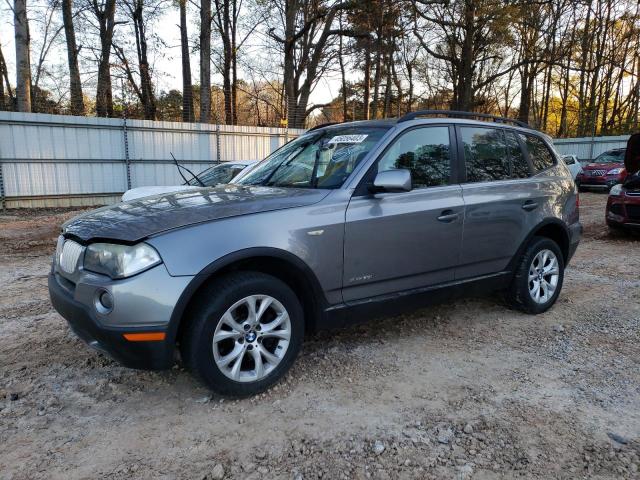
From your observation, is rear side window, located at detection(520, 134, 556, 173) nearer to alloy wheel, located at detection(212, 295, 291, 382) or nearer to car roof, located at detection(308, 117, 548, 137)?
car roof, located at detection(308, 117, 548, 137)

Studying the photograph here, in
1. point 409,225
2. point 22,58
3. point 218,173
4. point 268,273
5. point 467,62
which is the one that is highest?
point 467,62

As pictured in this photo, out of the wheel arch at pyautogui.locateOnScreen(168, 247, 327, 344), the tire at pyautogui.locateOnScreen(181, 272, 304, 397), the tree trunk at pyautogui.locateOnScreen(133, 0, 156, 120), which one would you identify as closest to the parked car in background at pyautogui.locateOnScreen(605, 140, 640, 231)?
the wheel arch at pyautogui.locateOnScreen(168, 247, 327, 344)

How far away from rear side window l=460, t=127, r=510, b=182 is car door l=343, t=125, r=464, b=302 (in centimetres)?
19

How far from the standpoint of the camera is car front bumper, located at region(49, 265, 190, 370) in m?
2.46

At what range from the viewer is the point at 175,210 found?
2828 millimetres

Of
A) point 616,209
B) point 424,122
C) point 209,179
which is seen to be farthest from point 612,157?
point 424,122

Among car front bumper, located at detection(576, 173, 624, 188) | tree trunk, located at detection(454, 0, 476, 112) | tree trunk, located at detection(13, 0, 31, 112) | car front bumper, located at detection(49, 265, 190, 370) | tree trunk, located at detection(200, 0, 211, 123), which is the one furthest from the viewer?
tree trunk, located at detection(454, 0, 476, 112)

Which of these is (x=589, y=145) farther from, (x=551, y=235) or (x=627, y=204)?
(x=551, y=235)

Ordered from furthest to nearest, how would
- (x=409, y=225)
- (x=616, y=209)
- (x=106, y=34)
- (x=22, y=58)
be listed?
(x=106, y=34) → (x=22, y=58) → (x=616, y=209) → (x=409, y=225)

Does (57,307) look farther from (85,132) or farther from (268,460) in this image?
(85,132)

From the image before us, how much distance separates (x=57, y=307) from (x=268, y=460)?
63.7 inches

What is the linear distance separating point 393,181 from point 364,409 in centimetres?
144

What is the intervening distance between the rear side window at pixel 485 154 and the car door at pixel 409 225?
0.19m

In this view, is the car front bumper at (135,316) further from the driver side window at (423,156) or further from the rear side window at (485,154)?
the rear side window at (485,154)
